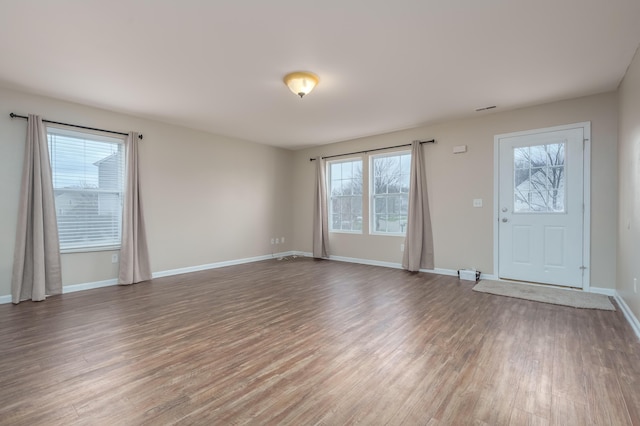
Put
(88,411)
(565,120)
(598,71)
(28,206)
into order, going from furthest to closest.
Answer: (565,120) → (28,206) → (598,71) → (88,411)

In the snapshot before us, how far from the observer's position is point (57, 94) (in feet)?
13.1

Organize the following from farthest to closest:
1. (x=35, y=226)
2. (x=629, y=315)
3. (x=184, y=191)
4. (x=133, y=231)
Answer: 1. (x=184, y=191)
2. (x=133, y=231)
3. (x=35, y=226)
4. (x=629, y=315)

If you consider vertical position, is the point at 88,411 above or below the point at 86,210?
below

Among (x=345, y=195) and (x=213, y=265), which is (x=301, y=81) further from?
(x=213, y=265)

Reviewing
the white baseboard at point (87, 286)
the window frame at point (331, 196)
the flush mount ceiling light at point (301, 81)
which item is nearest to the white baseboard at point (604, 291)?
the window frame at point (331, 196)

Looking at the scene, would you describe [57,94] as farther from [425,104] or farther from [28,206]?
[425,104]

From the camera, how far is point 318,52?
294cm

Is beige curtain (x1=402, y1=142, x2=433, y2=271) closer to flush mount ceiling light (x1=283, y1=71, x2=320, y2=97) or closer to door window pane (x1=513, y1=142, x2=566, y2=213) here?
door window pane (x1=513, y1=142, x2=566, y2=213)

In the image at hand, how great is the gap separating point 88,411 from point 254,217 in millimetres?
5150

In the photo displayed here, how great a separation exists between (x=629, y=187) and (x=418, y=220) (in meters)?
2.72

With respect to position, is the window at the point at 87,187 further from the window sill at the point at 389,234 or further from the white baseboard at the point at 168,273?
the window sill at the point at 389,234

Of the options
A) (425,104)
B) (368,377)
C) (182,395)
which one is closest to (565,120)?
(425,104)

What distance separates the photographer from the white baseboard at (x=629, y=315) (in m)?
2.77

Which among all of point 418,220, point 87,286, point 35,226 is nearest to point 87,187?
point 35,226
